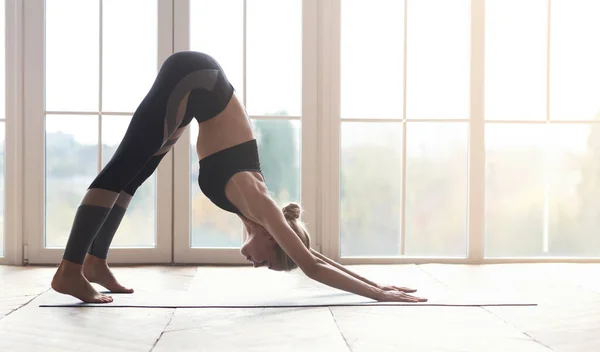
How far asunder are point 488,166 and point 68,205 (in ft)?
8.32

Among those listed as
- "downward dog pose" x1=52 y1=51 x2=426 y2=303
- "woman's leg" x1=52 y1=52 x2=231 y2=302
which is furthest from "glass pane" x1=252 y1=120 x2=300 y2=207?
"woman's leg" x1=52 y1=52 x2=231 y2=302

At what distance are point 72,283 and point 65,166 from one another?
151 centimetres

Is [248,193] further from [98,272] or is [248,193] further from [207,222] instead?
[207,222]

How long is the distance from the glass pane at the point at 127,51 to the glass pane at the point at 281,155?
699 mm

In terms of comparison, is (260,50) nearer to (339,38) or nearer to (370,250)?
(339,38)

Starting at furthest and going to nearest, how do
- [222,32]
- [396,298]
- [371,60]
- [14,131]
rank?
[371,60] → [222,32] → [14,131] → [396,298]

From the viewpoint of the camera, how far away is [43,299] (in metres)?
2.53

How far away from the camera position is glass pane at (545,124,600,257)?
390 centimetres

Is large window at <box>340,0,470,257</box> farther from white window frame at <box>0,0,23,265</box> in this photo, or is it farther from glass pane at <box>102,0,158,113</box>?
white window frame at <box>0,0,23,265</box>

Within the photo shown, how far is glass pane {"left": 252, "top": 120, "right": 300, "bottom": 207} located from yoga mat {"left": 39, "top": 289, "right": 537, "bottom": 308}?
43.0 inches

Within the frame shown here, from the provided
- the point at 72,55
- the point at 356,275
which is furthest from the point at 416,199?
the point at 72,55

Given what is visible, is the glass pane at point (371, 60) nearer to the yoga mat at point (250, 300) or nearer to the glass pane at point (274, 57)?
the glass pane at point (274, 57)

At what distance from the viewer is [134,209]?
3.71 meters

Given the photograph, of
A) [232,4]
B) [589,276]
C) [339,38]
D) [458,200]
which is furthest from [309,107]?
[589,276]
